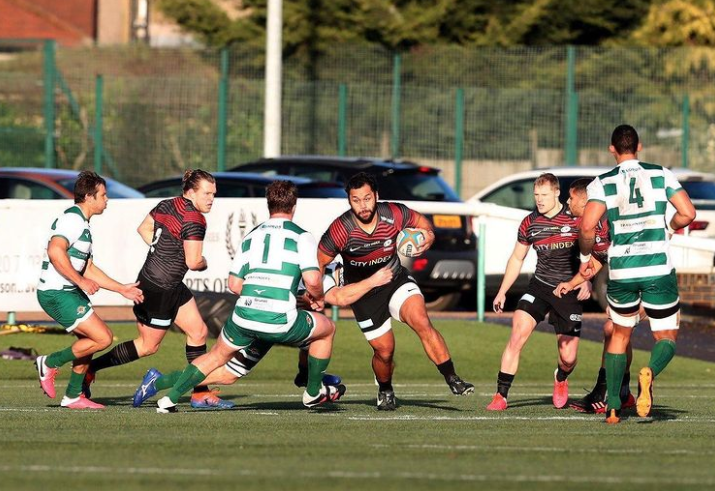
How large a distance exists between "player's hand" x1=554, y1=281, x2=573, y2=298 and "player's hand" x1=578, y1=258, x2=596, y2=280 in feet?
0.50

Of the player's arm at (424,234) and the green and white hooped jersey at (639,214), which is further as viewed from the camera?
the player's arm at (424,234)

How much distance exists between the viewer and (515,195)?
22.4 meters

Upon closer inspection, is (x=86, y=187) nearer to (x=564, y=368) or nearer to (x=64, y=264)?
A: (x=64, y=264)

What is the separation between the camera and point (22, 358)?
637 inches

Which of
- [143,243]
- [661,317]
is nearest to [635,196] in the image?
[661,317]

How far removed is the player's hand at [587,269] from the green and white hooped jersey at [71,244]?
352 cm

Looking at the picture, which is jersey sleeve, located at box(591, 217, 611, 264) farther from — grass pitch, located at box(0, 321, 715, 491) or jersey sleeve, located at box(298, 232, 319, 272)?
jersey sleeve, located at box(298, 232, 319, 272)

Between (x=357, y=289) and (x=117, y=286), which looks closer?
(x=357, y=289)

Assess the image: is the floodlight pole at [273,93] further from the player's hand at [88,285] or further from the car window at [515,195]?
the player's hand at [88,285]

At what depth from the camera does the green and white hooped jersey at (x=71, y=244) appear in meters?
12.1

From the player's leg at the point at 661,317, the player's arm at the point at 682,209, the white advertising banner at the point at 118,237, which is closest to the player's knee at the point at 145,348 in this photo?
the player's leg at the point at 661,317

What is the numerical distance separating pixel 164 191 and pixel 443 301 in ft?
12.4

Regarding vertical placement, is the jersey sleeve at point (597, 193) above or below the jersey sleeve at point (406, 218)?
above

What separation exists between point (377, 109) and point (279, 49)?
444cm
